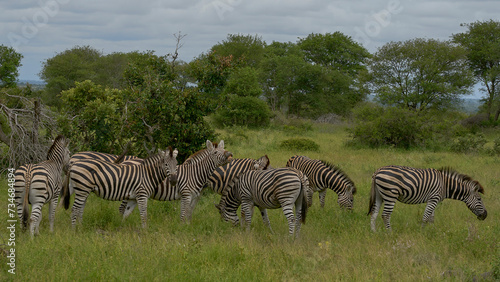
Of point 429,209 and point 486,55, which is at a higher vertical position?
point 486,55

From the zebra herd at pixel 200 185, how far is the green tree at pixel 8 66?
34.1 metres

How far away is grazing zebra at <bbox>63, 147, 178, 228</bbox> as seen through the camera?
28.6ft

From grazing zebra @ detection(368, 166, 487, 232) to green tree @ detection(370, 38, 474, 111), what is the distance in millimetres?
22655

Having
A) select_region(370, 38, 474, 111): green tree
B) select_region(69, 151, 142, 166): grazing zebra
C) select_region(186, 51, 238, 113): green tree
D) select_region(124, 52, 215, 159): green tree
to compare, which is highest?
select_region(370, 38, 474, 111): green tree

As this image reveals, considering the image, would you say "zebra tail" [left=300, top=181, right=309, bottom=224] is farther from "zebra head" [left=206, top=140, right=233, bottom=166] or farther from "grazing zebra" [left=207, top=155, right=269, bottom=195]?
"zebra head" [left=206, top=140, right=233, bottom=166]

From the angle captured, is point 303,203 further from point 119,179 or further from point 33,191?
point 33,191

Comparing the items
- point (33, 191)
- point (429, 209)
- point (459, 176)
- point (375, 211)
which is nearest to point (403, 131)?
point (459, 176)

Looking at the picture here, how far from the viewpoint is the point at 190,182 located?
30.9 feet

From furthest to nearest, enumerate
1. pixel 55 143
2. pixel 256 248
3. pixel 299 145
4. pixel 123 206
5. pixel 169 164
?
pixel 299 145
pixel 123 206
pixel 55 143
pixel 169 164
pixel 256 248

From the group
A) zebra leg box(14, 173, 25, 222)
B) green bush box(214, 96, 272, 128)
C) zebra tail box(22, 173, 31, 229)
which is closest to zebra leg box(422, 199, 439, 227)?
zebra tail box(22, 173, 31, 229)

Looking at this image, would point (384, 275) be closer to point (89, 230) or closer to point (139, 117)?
point (89, 230)

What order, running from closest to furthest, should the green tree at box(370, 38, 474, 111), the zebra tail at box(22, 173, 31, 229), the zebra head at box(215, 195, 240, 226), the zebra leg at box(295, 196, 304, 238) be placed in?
the zebra tail at box(22, 173, 31, 229) < the zebra leg at box(295, 196, 304, 238) < the zebra head at box(215, 195, 240, 226) < the green tree at box(370, 38, 474, 111)

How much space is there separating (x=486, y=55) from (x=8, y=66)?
41653 mm

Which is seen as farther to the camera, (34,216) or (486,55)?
(486,55)
